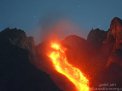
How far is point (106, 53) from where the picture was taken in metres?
167

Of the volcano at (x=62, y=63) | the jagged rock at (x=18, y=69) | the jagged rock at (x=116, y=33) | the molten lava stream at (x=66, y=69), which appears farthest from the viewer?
the jagged rock at (x=116, y=33)

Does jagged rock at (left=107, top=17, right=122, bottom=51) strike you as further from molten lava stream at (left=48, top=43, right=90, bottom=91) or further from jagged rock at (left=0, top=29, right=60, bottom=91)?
jagged rock at (left=0, top=29, right=60, bottom=91)

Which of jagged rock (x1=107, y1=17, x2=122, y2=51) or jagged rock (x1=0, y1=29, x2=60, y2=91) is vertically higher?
jagged rock (x1=107, y1=17, x2=122, y2=51)

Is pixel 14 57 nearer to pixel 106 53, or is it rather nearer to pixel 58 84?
pixel 58 84

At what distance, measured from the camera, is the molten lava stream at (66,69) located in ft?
480

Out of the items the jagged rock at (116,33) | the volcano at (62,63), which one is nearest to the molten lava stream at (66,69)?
the volcano at (62,63)

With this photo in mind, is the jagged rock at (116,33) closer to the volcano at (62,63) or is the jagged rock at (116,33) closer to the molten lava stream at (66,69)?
the volcano at (62,63)

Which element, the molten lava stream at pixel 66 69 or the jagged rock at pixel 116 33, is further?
the jagged rock at pixel 116 33

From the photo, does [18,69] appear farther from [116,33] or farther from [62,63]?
[116,33]

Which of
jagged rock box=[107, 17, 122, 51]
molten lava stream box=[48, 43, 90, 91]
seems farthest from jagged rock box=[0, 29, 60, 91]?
jagged rock box=[107, 17, 122, 51]

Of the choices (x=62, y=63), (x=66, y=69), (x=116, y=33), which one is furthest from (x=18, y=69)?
(x=116, y=33)

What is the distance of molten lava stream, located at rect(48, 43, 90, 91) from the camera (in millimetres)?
146250

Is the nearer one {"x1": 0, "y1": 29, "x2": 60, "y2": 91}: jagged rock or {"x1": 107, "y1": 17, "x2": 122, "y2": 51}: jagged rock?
{"x1": 0, "y1": 29, "x2": 60, "y2": 91}: jagged rock

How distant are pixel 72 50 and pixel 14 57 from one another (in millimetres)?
48552
